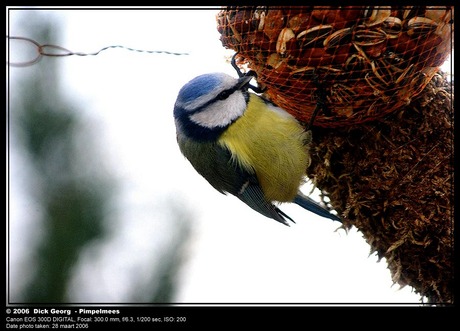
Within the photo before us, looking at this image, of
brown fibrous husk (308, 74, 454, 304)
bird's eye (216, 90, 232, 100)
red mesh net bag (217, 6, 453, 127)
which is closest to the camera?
red mesh net bag (217, 6, 453, 127)

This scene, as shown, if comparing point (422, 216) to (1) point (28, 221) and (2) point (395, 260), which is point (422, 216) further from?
(1) point (28, 221)

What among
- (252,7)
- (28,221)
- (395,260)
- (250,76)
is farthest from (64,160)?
(395,260)

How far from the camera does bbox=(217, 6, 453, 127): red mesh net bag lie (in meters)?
1.34

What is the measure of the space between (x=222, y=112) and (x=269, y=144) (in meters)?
0.19

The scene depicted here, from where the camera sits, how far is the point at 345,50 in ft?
4.51

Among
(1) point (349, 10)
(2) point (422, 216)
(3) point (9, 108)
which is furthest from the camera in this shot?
(3) point (9, 108)

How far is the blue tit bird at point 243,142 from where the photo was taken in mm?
1708

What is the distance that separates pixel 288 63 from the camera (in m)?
1.43

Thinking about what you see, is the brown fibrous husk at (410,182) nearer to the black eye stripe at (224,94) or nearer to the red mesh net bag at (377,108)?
the red mesh net bag at (377,108)

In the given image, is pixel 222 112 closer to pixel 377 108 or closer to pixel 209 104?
pixel 209 104

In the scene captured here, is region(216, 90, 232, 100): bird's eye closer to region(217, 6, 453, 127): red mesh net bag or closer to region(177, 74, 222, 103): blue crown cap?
region(177, 74, 222, 103): blue crown cap

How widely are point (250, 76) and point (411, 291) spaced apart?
88cm

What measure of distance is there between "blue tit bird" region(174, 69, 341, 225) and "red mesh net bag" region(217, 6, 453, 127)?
17 centimetres

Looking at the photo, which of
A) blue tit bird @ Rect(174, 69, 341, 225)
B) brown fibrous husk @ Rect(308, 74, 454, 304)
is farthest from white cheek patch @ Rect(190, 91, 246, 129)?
brown fibrous husk @ Rect(308, 74, 454, 304)
